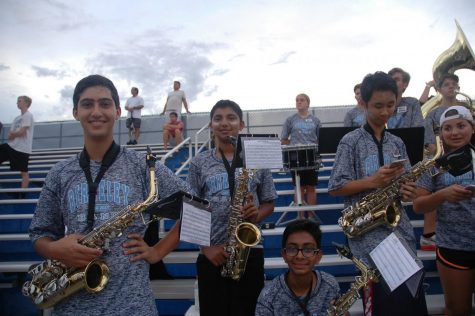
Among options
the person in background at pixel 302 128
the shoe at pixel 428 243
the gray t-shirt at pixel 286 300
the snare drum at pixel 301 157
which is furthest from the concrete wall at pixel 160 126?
the gray t-shirt at pixel 286 300

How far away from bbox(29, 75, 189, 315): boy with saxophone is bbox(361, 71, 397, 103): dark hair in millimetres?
1600

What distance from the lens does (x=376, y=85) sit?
9.49 ft

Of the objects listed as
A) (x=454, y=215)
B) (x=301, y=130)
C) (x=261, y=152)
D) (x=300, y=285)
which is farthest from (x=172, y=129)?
(x=454, y=215)

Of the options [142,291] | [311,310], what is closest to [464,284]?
[311,310]

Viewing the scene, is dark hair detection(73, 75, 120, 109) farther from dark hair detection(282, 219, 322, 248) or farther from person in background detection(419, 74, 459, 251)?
person in background detection(419, 74, 459, 251)

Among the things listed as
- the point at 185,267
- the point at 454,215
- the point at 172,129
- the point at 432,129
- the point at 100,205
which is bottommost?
the point at 185,267

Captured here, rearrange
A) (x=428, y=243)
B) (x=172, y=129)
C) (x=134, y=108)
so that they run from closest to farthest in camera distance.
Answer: (x=428, y=243), (x=172, y=129), (x=134, y=108)

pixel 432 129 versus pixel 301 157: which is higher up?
pixel 432 129

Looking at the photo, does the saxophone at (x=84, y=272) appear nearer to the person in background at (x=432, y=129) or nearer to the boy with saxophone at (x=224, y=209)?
the boy with saxophone at (x=224, y=209)

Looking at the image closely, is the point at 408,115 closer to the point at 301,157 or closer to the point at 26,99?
the point at 301,157

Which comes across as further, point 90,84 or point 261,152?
point 261,152

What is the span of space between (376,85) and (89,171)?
7.13 ft

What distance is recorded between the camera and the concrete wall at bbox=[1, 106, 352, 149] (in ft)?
52.2

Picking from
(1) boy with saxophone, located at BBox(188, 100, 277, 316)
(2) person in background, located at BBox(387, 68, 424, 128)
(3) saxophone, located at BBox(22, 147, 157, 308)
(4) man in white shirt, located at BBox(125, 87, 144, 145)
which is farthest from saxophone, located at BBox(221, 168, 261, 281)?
(4) man in white shirt, located at BBox(125, 87, 144, 145)
